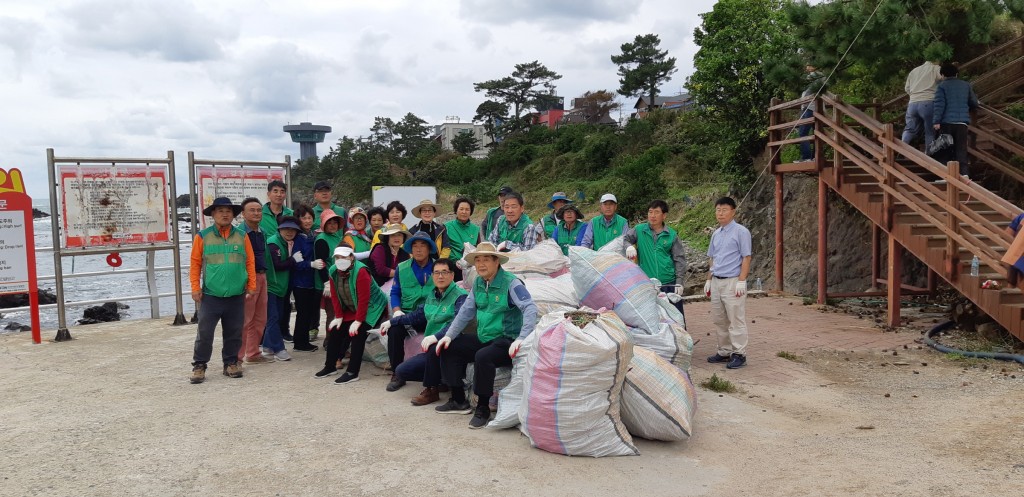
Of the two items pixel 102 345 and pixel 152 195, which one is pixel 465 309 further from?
pixel 152 195

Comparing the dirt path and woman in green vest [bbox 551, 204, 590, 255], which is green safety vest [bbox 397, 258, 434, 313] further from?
woman in green vest [bbox 551, 204, 590, 255]

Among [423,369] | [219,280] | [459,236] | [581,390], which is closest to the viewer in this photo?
[581,390]

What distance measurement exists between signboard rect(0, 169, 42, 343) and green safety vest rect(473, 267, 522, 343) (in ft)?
18.1

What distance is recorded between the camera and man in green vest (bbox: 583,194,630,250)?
22.6ft

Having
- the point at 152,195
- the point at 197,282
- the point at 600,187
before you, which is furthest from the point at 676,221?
the point at 197,282

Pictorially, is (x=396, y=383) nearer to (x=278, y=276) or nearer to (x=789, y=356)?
(x=278, y=276)

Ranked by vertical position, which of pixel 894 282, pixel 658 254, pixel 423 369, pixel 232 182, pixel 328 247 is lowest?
pixel 423 369

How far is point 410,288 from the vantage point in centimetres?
548

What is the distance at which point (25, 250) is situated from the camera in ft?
25.0

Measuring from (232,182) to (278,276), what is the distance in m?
2.78

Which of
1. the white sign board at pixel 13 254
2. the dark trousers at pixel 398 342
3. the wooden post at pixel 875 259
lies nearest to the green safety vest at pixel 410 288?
the dark trousers at pixel 398 342

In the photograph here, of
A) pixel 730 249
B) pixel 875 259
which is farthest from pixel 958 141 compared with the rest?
pixel 730 249

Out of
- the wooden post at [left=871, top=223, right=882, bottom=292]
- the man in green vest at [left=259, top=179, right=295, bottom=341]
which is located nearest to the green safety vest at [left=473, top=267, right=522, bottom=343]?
the man in green vest at [left=259, top=179, right=295, bottom=341]

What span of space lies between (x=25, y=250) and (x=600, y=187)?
27.1 metres
